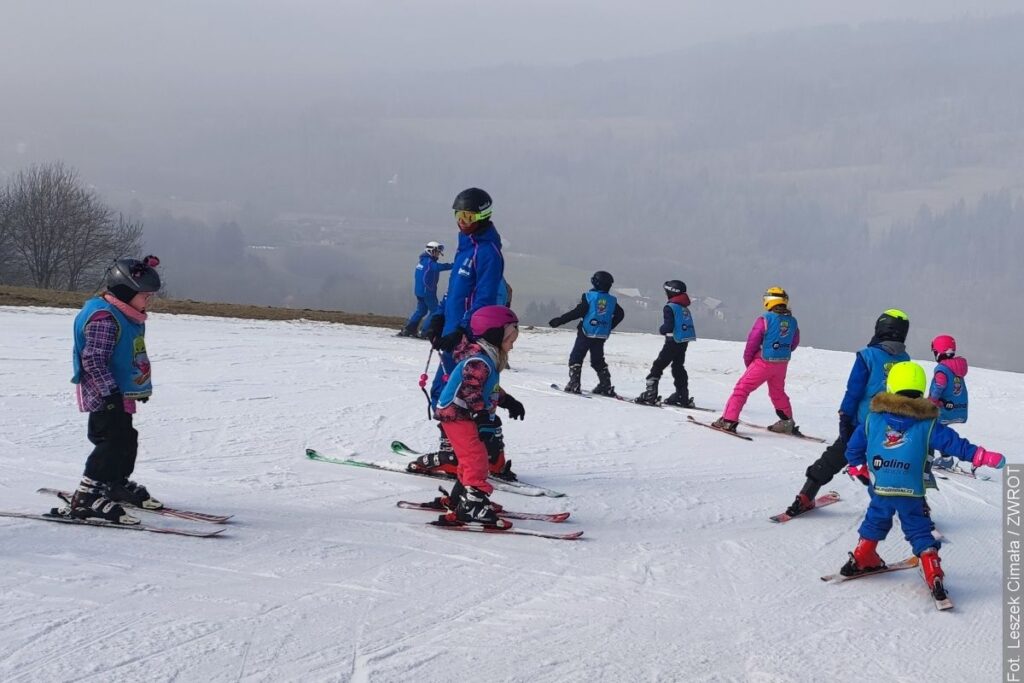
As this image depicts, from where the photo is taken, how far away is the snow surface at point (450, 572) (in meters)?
4.41

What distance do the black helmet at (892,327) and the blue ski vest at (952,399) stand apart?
2568 mm

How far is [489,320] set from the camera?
21.7ft

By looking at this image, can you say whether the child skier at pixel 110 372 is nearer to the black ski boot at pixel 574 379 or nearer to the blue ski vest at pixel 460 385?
the blue ski vest at pixel 460 385

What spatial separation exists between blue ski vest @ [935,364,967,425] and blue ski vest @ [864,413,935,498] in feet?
14.9

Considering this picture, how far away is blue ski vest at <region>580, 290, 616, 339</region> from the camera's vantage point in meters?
14.3

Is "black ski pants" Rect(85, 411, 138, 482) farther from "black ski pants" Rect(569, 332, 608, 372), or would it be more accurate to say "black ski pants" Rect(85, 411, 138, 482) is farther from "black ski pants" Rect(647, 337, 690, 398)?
"black ski pants" Rect(647, 337, 690, 398)

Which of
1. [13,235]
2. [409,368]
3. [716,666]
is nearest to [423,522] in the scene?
[716,666]

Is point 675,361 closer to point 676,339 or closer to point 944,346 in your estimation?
point 676,339

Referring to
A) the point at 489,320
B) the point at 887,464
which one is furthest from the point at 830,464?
the point at 489,320

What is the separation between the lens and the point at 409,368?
1670cm

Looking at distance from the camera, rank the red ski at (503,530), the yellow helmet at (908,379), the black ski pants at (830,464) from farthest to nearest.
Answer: the black ski pants at (830,464)
the red ski at (503,530)
the yellow helmet at (908,379)

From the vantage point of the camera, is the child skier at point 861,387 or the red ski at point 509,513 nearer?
the red ski at point 509,513

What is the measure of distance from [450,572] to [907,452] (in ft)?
9.38

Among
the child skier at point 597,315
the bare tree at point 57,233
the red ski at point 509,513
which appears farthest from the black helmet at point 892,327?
the bare tree at point 57,233
